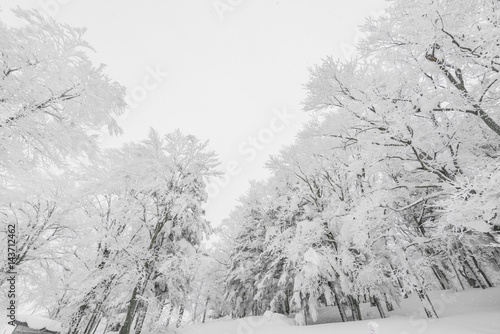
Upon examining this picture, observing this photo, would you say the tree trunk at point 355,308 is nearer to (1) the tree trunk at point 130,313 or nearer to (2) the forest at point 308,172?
(2) the forest at point 308,172

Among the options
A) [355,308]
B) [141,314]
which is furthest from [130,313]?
[355,308]

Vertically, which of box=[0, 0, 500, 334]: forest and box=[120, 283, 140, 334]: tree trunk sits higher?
box=[0, 0, 500, 334]: forest

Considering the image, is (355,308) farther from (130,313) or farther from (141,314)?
(130,313)

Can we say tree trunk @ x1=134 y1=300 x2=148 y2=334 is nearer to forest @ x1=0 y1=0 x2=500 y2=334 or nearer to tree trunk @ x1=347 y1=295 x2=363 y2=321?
forest @ x1=0 y1=0 x2=500 y2=334

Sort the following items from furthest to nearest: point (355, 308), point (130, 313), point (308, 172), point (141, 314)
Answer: point (308, 172)
point (355, 308)
point (141, 314)
point (130, 313)

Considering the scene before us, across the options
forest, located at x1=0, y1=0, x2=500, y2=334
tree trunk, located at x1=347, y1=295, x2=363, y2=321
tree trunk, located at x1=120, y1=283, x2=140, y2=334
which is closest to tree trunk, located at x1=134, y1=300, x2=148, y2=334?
forest, located at x1=0, y1=0, x2=500, y2=334

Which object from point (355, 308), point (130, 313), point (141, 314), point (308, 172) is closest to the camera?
point (130, 313)

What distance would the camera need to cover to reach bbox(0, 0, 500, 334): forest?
454 cm

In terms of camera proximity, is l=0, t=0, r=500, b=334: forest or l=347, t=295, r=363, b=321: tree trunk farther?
l=347, t=295, r=363, b=321: tree trunk

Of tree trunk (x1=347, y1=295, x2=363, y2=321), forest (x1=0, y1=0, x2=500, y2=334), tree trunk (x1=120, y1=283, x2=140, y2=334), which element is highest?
forest (x1=0, y1=0, x2=500, y2=334)

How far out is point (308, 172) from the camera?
12.7m

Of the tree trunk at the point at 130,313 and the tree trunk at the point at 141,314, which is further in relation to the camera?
the tree trunk at the point at 141,314

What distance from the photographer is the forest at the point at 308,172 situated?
454 centimetres

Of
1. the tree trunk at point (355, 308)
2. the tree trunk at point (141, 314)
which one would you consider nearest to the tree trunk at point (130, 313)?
the tree trunk at point (141, 314)
